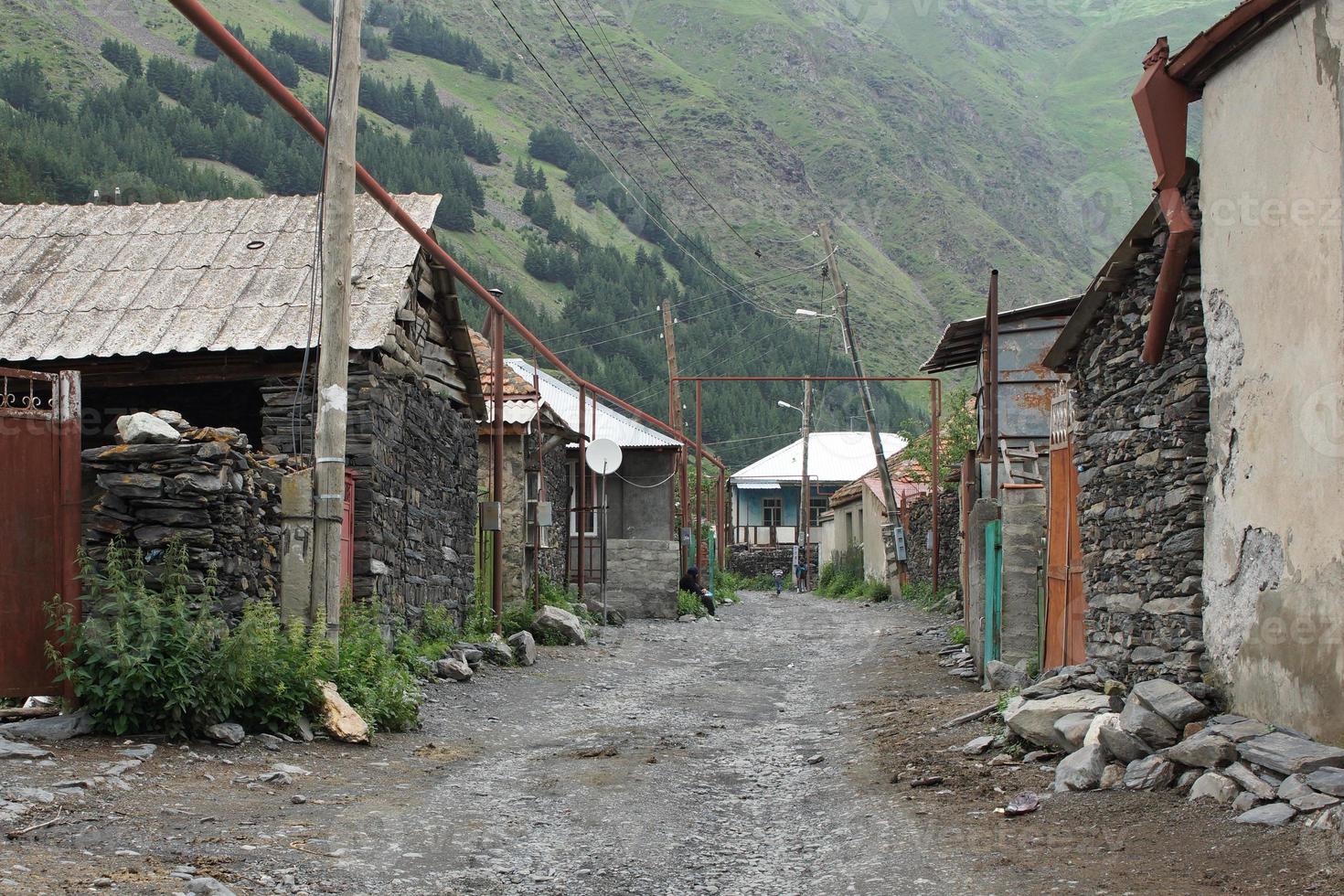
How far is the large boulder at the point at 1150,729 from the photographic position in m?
7.12

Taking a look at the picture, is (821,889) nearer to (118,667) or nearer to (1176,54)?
(118,667)

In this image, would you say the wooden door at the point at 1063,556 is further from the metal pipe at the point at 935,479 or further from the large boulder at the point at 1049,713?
the metal pipe at the point at 935,479

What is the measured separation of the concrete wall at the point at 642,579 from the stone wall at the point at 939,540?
550 cm

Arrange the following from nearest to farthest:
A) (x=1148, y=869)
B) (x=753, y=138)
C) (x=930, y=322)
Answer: (x=1148, y=869), (x=930, y=322), (x=753, y=138)

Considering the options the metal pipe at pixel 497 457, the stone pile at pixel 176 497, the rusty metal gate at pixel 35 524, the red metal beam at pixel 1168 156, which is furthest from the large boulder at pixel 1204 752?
the metal pipe at pixel 497 457

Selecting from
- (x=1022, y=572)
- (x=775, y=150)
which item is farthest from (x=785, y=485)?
(x=775, y=150)

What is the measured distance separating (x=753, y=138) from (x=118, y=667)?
146 meters

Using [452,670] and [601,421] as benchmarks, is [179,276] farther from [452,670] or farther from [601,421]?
[601,421]

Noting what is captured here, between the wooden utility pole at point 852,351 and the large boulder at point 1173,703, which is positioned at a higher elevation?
the wooden utility pole at point 852,351

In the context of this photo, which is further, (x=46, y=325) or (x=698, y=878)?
(x=46, y=325)

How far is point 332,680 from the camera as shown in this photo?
9492 millimetres

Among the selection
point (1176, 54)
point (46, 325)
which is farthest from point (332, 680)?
point (1176, 54)

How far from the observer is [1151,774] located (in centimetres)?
679

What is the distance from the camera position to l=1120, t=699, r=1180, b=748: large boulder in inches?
280
